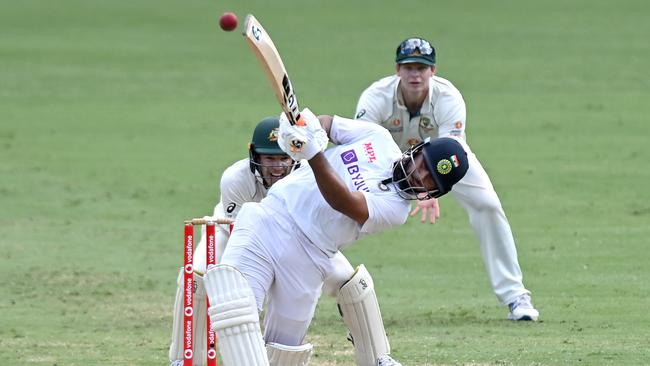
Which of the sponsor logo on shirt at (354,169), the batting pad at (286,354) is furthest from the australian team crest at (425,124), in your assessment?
the batting pad at (286,354)

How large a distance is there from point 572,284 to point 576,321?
4.90 feet

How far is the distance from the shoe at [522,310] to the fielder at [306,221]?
2.85 m

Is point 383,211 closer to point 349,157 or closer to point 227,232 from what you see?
point 349,157

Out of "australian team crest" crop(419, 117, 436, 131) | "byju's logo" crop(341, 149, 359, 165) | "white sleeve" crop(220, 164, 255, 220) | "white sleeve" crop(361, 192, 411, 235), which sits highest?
"australian team crest" crop(419, 117, 436, 131)

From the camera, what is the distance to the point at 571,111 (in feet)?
65.7

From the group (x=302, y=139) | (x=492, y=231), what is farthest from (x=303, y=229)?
(x=492, y=231)

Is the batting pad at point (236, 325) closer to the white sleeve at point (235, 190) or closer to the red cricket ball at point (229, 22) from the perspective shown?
the red cricket ball at point (229, 22)

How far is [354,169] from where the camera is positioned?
6762 mm

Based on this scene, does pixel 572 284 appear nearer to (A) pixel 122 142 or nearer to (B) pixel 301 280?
(B) pixel 301 280

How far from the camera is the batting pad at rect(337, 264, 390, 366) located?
754cm

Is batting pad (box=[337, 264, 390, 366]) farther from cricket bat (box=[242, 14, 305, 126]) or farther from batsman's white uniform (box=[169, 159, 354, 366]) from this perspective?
cricket bat (box=[242, 14, 305, 126])

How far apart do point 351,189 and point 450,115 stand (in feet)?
10.2

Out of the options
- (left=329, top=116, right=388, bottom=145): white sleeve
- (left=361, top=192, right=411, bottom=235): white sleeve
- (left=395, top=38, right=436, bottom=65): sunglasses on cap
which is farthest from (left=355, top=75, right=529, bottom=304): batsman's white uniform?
(left=361, top=192, right=411, bottom=235): white sleeve

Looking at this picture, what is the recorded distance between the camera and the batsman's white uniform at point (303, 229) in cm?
666
